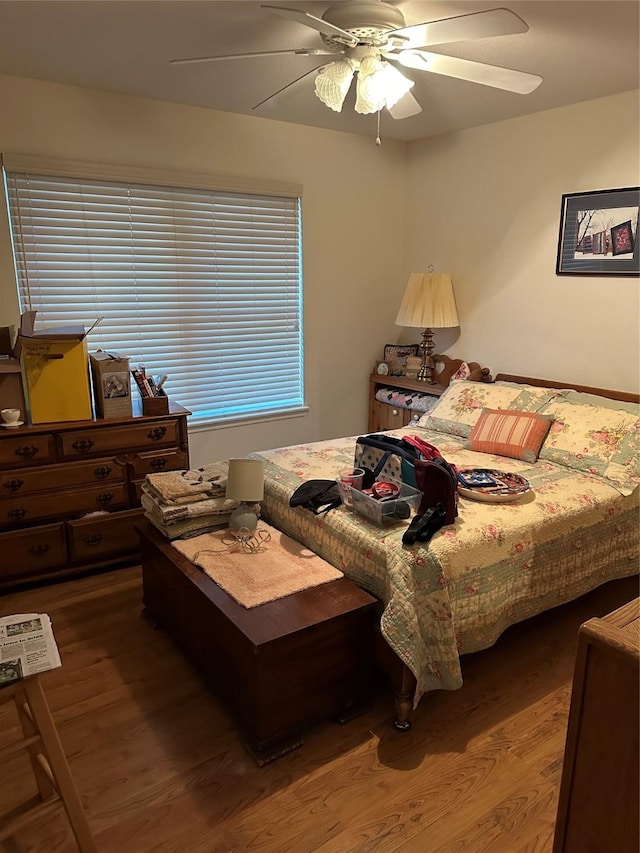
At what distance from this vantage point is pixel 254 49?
2469 millimetres

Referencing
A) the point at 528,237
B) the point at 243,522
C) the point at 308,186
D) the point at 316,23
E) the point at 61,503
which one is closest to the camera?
the point at 316,23

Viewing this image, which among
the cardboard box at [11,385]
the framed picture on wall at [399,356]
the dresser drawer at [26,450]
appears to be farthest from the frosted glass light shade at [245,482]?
the framed picture on wall at [399,356]

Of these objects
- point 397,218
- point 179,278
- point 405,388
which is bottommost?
point 405,388

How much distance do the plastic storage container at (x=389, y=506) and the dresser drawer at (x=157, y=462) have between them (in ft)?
3.99

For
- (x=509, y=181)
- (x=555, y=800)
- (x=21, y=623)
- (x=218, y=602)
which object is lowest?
(x=555, y=800)

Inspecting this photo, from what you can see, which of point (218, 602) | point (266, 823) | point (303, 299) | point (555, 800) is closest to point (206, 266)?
point (303, 299)

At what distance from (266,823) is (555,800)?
86 cm

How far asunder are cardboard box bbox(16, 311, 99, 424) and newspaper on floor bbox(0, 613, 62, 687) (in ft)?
4.62

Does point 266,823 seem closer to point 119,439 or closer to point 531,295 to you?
point 119,439

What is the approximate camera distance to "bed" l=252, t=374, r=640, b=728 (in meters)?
1.93

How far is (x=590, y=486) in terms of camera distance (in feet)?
8.43

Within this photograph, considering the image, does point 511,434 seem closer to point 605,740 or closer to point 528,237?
point 528,237

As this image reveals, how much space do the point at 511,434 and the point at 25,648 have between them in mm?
2353

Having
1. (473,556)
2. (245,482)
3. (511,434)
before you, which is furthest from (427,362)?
(473,556)
